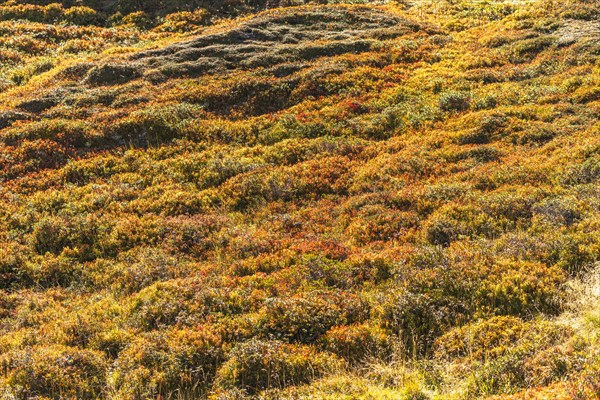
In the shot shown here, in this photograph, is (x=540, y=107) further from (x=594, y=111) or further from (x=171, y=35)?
(x=171, y=35)

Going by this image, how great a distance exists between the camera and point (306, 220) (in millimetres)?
15734

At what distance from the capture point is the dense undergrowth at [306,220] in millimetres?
9086

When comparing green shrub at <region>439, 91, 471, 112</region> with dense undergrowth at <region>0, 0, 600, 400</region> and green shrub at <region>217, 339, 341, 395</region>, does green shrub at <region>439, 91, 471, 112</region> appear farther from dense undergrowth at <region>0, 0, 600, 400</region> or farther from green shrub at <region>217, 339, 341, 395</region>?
green shrub at <region>217, 339, 341, 395</region>

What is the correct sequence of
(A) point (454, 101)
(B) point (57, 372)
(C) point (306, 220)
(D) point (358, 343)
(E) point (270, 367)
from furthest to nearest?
(A) point (454, 101) → (C) point (306, 220) → (D) point (358, 343) → (B) point (57, 372) → (E) point (270, 367)

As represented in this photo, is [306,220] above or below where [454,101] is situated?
below

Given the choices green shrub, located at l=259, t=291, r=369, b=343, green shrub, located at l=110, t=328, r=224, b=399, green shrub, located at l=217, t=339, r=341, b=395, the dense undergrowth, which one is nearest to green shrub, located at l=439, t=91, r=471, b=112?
the dense undergrowth

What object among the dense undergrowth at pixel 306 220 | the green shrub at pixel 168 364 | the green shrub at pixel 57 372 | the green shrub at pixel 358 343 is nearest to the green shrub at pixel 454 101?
the dense undergrowth at pixel 306 220

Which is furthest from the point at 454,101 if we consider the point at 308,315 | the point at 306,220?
the point at 308,315

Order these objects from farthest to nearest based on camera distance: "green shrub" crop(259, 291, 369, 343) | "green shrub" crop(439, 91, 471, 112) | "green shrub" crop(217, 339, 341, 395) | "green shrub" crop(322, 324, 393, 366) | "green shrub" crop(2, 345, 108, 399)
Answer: "green shrub" crop(439, 91, 471, 112) < "green shrub" crop(259, 291, 369, 343) < "green shrub" crop(322, 324, 393, 366) < "green shrub" crop(2, 345, 108, 399) < "green shrub" crop(217, 339, 341, 395)

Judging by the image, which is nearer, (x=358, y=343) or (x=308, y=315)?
(x=358, y=343)

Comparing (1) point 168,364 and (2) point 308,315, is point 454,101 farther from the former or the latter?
(1) point 168,364

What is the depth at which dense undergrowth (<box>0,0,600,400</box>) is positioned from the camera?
9.09 metres

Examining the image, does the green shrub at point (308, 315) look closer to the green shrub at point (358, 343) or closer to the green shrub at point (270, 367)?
the green shrub at point (358, 343)

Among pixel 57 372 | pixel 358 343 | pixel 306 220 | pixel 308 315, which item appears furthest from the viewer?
pixel 306 220
